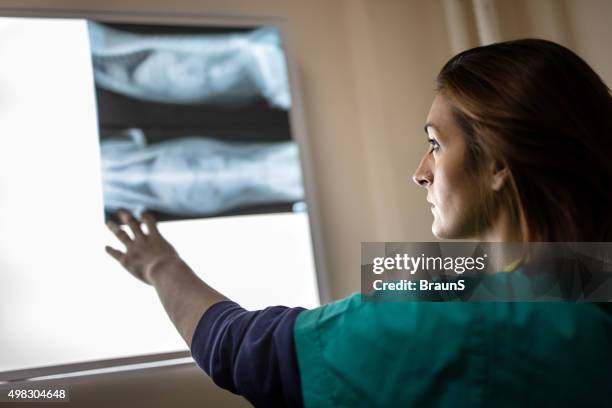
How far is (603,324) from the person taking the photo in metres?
0.71

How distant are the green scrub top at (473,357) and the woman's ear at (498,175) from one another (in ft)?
0.63

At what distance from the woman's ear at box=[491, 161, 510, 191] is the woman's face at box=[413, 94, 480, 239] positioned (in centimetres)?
4

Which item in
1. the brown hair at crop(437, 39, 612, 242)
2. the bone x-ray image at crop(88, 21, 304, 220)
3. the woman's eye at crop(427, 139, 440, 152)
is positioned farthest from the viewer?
the bone x-ray image at crop(88, 21, 304, 220)

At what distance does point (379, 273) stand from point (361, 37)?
1135mm

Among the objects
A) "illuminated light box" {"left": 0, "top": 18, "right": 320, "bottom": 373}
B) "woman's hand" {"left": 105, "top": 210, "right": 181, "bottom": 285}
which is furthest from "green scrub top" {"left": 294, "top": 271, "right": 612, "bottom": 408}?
"illuminated light box" {"left": 0, "top": 18, "right": 320, "bottom": 373}

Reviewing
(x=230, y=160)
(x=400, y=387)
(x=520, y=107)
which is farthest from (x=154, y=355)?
(x=520, y=107)

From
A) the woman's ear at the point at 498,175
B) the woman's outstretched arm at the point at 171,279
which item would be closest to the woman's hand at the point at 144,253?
the woman's outstretched arm at the point at 171,279

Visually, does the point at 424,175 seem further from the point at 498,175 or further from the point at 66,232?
the point at 66,232

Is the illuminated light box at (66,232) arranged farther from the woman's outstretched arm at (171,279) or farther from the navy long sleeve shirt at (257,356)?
the navy long sleeve shirt at (257,356)

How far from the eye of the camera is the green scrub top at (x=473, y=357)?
26.5 inches

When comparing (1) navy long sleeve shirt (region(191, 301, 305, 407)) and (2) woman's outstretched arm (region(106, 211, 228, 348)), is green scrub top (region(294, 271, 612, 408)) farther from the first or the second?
(2) woman's outstretched arm (region(106, 211, 228, 348))

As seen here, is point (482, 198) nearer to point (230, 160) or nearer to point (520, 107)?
point (520, 107)

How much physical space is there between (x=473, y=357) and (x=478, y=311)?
5 cm

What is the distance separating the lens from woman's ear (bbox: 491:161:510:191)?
32.5 inches
